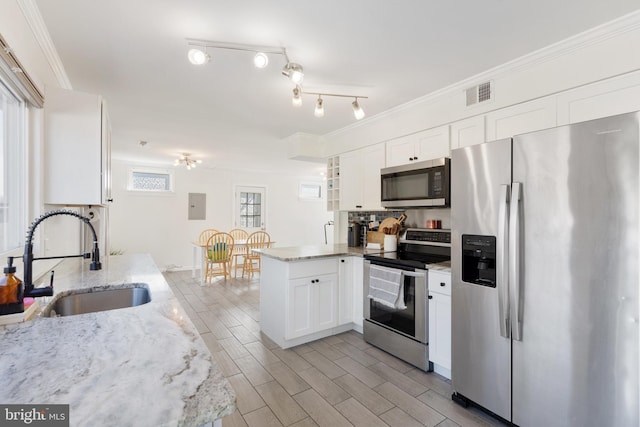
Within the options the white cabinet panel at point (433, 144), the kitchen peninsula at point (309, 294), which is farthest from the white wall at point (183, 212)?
the white cabinet panel at point (433, 144)

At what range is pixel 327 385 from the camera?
2.29 m

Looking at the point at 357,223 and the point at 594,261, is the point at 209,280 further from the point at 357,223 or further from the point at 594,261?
the point at 594,261

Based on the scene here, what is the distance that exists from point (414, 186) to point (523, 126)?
37.7 inches

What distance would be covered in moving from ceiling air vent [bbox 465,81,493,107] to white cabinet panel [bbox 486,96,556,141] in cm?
15

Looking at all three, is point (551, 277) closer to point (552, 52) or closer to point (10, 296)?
point (552, 52)

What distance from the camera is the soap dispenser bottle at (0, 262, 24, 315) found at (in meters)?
1.11

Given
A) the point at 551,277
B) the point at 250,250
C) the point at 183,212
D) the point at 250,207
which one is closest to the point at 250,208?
the point at 250,207

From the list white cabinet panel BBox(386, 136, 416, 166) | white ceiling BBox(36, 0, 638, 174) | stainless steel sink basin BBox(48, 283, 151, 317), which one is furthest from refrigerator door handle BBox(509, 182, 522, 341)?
stainless steel sink basin BBox(48, 283, 151, 317)

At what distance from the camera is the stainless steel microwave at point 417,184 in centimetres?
265

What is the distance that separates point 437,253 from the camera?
293cm

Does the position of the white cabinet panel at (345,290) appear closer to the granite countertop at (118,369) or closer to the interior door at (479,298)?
the interior door at (479,298)

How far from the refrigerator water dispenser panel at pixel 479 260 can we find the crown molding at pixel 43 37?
2.82 metres

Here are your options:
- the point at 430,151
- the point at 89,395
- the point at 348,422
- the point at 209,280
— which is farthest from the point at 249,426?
the point at 209,280

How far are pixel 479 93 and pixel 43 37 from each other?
3.08m
